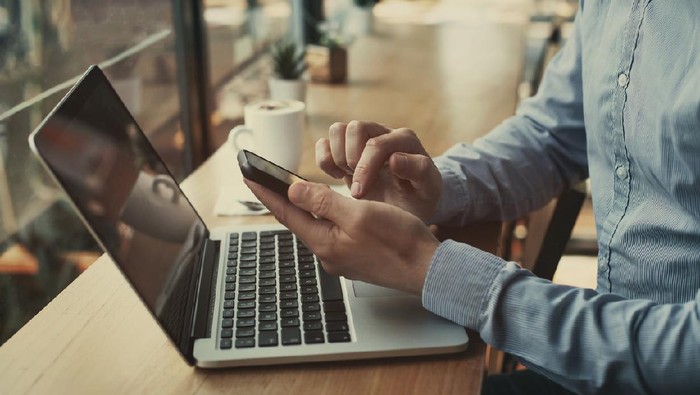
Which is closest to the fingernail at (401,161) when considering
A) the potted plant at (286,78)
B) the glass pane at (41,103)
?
the glass pane at (41,103)

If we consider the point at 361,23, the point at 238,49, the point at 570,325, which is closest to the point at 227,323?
the point at 570,325

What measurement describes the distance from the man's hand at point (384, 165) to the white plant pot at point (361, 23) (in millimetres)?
Result: 1689

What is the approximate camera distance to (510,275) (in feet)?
2.42

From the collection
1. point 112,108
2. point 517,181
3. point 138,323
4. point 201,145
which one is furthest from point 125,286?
point 201,145

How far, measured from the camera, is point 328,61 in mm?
1967

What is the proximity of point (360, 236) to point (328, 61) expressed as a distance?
130cm

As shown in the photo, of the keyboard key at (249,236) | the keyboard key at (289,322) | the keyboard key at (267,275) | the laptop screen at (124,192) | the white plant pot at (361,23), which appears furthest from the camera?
the white plant pot at (361,23)

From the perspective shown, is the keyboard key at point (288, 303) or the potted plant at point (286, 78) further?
the potted plant at point (286, 78)

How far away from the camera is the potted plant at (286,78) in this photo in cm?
168

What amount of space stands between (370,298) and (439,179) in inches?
8.1

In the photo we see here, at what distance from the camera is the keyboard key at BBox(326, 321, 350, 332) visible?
0.75 meters

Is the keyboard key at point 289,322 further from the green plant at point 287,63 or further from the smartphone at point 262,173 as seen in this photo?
the green plant at point 287,63

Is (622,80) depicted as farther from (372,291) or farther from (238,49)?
(238,49)

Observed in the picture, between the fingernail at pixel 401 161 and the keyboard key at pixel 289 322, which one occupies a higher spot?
the fingernail at pixel 401 161
